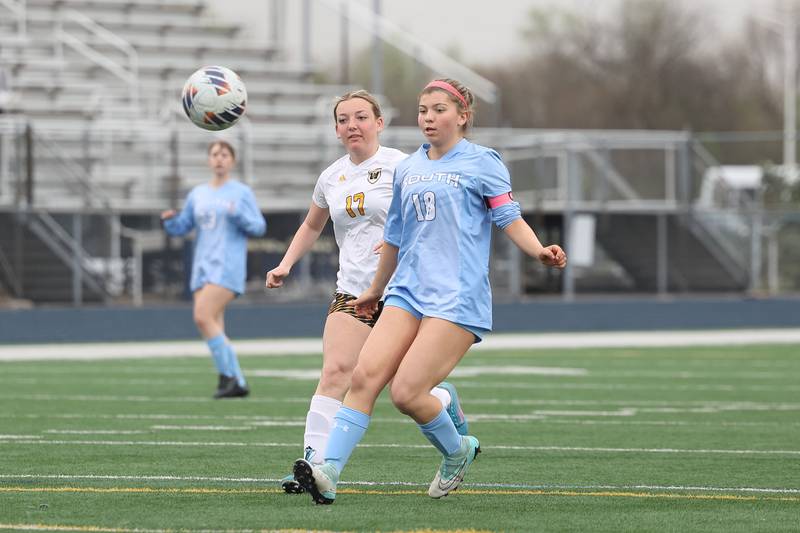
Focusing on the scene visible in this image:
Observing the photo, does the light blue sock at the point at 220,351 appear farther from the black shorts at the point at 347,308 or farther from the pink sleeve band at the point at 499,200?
the pink sleeve band at the point at 499,200

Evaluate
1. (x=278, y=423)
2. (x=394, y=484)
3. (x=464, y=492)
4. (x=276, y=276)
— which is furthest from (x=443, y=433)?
(x=278, y=423)

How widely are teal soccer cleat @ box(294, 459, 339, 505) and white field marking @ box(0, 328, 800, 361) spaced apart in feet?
40.4

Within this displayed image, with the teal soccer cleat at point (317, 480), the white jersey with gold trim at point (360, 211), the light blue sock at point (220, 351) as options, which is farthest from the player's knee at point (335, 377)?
the light blue sock at point (220, 351)

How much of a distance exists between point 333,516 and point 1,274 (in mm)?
16869

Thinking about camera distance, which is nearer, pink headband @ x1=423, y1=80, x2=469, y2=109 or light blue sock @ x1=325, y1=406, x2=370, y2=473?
light blue sock @ x1=325, y1=406, x2=370, y2=473

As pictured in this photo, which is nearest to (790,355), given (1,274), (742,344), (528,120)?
(742,344)

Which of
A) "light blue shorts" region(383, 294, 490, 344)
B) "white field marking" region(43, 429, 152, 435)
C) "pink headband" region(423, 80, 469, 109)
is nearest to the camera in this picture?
"light blue shorts" region(383, 294, 490, 344)

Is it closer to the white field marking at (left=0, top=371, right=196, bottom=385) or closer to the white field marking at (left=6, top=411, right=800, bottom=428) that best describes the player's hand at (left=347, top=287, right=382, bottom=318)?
the white field marking at (left=6, top=411, right=800, bottom=428)

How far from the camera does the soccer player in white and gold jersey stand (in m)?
7.98

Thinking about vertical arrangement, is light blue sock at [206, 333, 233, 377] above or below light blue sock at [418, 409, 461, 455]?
below

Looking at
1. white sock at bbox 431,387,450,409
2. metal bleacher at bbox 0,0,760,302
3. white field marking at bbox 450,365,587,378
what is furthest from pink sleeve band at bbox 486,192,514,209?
metal bleacher at bbox 0,0,760,302

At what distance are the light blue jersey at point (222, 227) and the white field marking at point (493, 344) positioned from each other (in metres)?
5.56

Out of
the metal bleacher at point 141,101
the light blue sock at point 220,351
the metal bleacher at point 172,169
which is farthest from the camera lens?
the metal bleacher at point 141,101

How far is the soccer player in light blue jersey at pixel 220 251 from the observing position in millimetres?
13703
